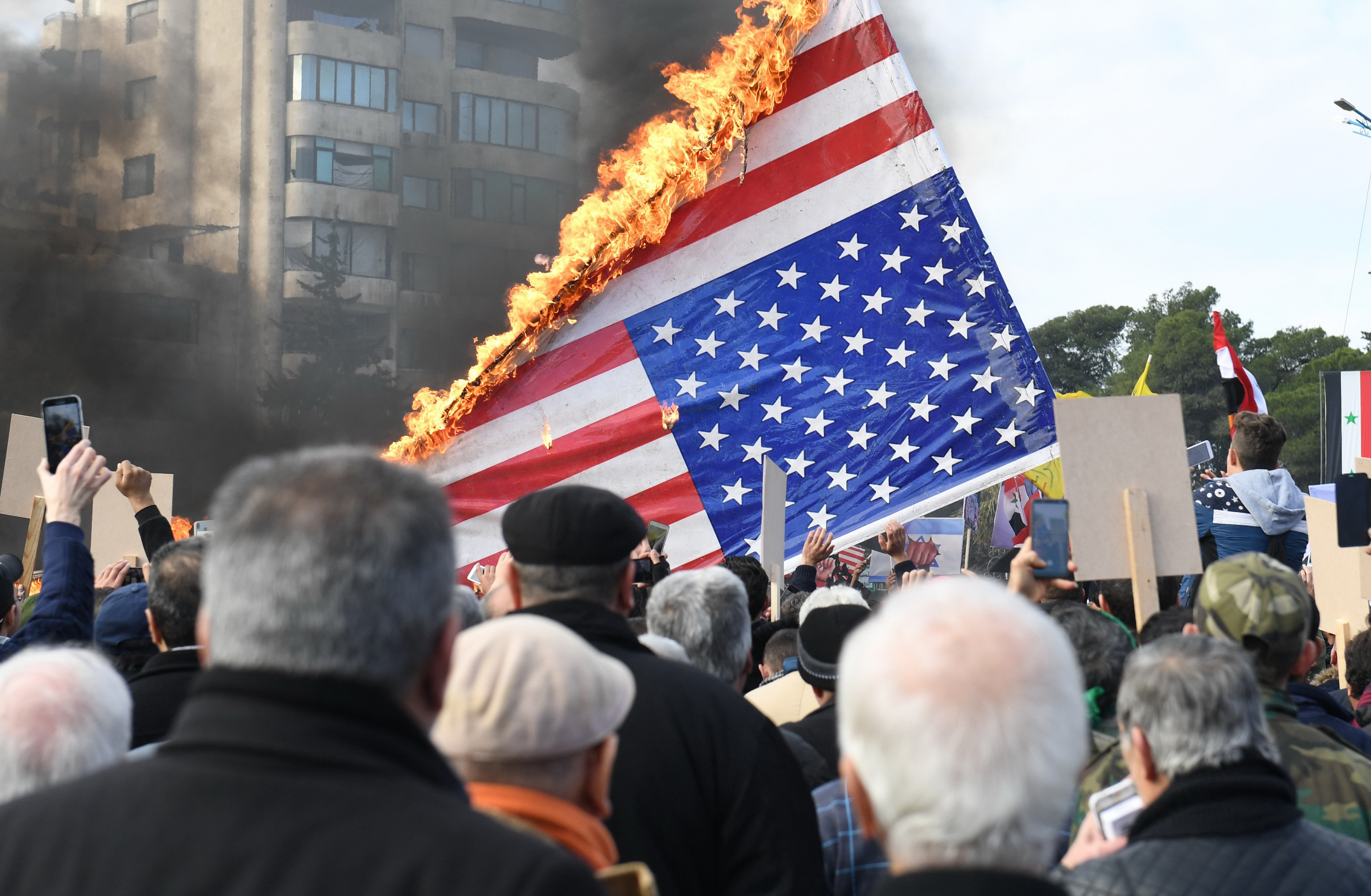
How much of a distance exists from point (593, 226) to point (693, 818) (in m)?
5.29

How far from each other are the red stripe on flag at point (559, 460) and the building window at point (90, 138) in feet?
61.6

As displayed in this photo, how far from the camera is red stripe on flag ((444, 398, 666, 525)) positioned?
718cm

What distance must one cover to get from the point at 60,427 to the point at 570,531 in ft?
7.30

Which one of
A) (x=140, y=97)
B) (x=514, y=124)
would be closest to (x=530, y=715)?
(x=140, y=97)

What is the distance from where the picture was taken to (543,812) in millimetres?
1579

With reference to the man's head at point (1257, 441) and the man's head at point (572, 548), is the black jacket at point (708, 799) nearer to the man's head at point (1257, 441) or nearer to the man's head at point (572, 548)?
the man's head at point (572, 548)

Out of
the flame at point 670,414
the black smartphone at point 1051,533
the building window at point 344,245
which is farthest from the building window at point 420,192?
the black smartphone at point 1051,533

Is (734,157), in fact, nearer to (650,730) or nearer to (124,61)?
(650,730)

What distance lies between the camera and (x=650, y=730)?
2234 mm

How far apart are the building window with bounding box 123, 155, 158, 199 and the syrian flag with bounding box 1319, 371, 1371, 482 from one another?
19858 millimetres

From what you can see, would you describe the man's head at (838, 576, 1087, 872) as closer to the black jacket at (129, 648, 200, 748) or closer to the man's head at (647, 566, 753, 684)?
the man's head at (647, 566, 753, 684)

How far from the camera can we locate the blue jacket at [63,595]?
123 inches

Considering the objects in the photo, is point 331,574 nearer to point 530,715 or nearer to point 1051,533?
point 530,715

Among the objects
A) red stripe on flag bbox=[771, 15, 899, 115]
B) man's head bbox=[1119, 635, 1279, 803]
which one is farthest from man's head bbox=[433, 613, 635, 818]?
red stripe on flag bbox=[771, 15, 899, 115]
